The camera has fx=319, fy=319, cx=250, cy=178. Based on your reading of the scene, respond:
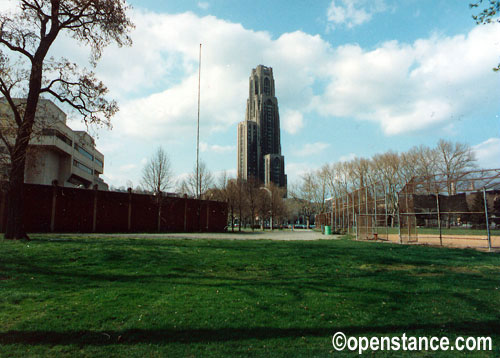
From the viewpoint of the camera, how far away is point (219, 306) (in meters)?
5.98

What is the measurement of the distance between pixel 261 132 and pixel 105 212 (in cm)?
14202

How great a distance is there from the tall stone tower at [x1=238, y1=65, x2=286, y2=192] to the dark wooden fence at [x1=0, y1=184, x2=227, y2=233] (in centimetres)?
12701

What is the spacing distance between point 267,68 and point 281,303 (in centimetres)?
17695

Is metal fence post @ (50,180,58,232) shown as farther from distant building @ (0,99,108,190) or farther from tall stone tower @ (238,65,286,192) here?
tall stone tower @ (238,65,286,192)

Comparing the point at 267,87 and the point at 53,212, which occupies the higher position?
Answer: the point at 267,87

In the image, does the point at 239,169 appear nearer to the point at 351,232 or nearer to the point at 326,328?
the point at 351,232

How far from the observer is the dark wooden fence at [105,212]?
27.2m

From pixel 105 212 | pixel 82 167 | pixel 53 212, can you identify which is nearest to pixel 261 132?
pixel 82 167

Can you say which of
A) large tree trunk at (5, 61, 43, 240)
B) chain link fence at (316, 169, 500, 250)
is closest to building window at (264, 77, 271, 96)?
chain link fence at (316, 169, 500, 250)

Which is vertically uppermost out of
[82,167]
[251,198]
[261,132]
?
[261,132]

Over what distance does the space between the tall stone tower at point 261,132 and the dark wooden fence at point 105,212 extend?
12701cm

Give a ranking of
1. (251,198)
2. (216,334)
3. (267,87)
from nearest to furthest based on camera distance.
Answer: (216,334)
(251,198)
(267,87)

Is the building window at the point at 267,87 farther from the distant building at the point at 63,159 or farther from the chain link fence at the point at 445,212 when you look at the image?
the chain link fence at the point at 445,212

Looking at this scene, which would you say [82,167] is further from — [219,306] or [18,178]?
[219,306]
